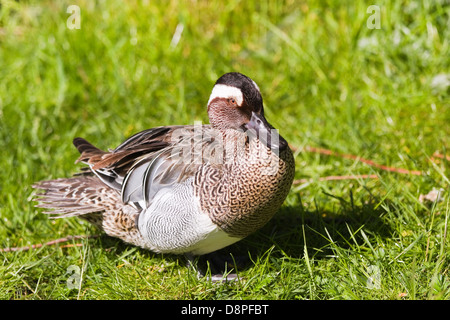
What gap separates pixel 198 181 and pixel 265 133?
447 mm

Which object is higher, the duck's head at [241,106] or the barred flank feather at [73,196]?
the duck's head at [241,106]

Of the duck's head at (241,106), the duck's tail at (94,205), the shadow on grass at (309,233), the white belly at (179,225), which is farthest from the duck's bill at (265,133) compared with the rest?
the duck's tail at (94,205)

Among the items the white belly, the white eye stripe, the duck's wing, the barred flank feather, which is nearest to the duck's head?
the white eye stripe

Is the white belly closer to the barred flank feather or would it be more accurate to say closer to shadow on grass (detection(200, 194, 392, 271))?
shadow on grass (detection(200, 194, 392, 271))

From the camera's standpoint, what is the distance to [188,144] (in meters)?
3.17

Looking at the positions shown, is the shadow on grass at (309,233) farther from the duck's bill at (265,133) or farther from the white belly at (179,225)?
the duck's bill at (265,133)

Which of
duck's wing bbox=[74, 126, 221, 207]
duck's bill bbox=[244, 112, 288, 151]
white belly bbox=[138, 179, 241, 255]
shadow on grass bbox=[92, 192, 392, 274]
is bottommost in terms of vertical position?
shadow on grass bbox=[92, 192, 392, 274]

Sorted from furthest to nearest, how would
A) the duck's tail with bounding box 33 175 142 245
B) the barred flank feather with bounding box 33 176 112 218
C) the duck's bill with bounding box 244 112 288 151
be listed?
the barred flank feather with bounding box 33 176 112 218, the duck's tail with bounding box 33 175 142 245, the duck's bill with bounding box 244 112 288 151

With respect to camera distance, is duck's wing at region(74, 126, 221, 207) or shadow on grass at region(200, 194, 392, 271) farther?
shadow on grass at region(200, 194, 392, 271)

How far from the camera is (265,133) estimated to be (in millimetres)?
2830

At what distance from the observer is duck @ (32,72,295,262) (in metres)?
2.90

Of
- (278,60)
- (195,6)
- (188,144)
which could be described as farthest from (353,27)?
(188,144)

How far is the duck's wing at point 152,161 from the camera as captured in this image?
3.10 metres

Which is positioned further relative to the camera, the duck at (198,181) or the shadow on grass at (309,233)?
the shadow on grass at (309,233)
